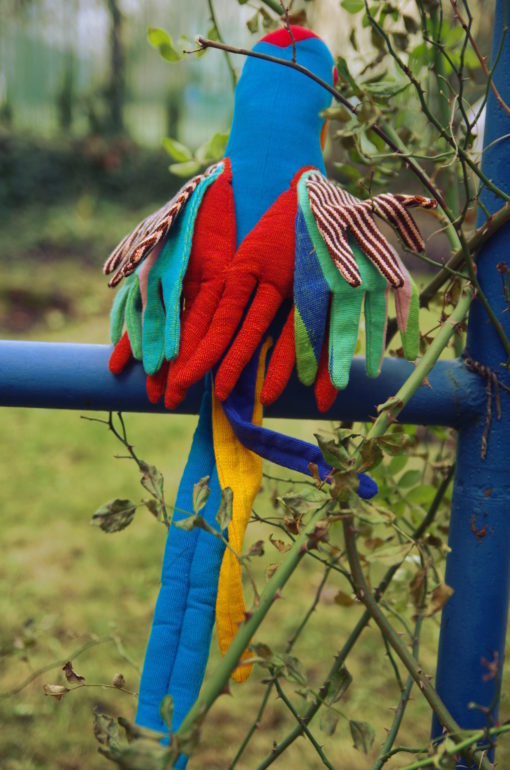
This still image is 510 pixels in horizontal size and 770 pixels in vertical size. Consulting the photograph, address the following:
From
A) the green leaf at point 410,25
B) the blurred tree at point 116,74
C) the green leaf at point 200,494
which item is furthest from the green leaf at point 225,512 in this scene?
the blurred tree at point 116,74

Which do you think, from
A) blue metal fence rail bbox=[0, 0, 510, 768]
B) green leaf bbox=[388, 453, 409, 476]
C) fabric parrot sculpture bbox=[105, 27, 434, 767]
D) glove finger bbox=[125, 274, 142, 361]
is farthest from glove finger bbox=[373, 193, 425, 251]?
green leaf bbox=[388, 453, 409, 476]

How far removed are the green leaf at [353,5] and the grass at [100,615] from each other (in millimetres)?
612

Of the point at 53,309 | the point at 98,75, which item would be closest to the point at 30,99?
the point at 98,75

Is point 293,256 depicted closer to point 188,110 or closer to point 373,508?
point 373,508

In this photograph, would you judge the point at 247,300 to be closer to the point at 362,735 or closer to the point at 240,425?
the point at 240,425

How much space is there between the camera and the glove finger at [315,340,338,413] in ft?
1.85

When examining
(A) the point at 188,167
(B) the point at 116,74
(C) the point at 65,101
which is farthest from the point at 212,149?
(B) the point at 116,74

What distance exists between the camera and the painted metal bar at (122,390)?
0.60 m

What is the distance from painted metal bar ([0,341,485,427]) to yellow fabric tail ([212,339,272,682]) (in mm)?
40

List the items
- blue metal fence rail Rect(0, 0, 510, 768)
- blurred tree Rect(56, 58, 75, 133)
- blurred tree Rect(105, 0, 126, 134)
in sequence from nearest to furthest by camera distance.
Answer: blue metal fence rail Rect(0, 0, 510, 768)
blurred tree Rect(56, 58, 75, 133)
blurred tree Rect(105, 0, 126, 134)

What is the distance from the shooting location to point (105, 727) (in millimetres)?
473

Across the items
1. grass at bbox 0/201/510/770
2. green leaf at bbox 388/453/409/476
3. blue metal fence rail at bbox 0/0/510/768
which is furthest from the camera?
grass at bbox 0/201/510/770

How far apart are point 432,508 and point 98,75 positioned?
6770 millimetres

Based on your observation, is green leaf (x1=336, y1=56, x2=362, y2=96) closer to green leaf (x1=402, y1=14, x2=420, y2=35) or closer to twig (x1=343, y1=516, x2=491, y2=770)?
green leaf (x1=402, y1=14, x2=420, y2=35)
